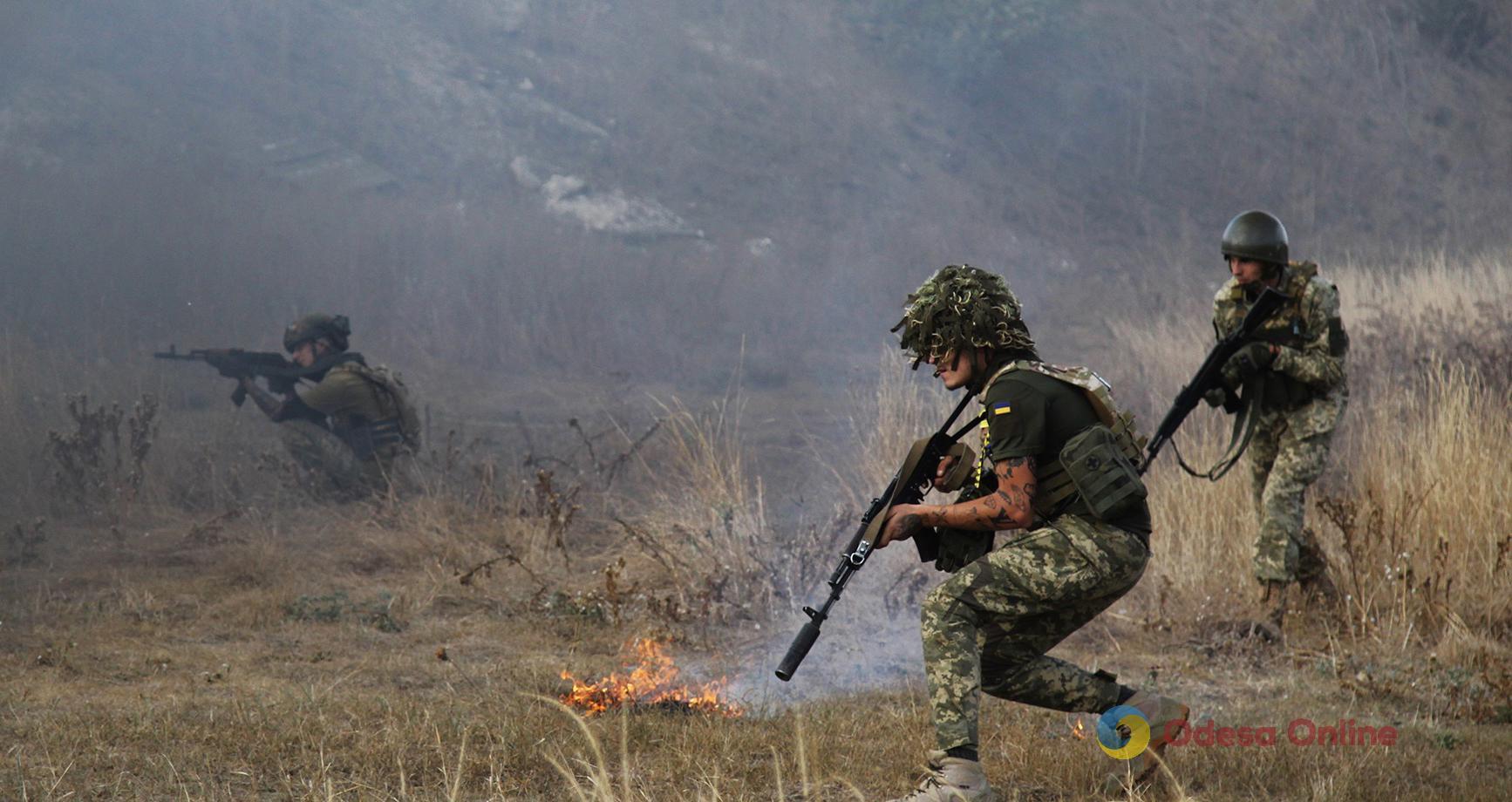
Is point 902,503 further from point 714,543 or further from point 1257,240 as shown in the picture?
point 714,543

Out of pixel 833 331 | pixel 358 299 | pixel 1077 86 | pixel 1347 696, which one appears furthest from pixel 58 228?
pixel 1077 86

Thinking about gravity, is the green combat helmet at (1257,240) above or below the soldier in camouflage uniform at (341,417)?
above

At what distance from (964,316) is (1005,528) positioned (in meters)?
0.57

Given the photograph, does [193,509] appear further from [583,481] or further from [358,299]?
[358,299]

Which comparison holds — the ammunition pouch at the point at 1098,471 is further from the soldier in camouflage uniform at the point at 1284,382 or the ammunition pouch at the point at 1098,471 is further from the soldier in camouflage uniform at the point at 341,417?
the soldier in camouflage uniform at the point at 341,417

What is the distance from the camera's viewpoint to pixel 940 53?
26.1 meters

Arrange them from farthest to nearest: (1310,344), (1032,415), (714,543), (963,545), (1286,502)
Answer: (714,543), (1286,502), (1310,344), (963,545), (1032,415)

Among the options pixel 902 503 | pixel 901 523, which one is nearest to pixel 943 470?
pixel 902 503

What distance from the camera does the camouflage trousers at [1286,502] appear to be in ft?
20.6

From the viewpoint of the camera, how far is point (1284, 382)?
6.27m

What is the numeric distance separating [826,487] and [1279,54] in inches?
826

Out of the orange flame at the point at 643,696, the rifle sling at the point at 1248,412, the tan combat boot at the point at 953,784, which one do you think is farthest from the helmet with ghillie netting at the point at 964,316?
the rifle sling at the point at 1248,412

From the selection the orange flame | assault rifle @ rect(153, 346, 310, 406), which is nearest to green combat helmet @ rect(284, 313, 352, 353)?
assault rifle @ rect(153, 346, 310, 406)

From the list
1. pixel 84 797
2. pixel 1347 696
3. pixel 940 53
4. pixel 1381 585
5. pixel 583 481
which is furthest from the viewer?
pixel 940 53
